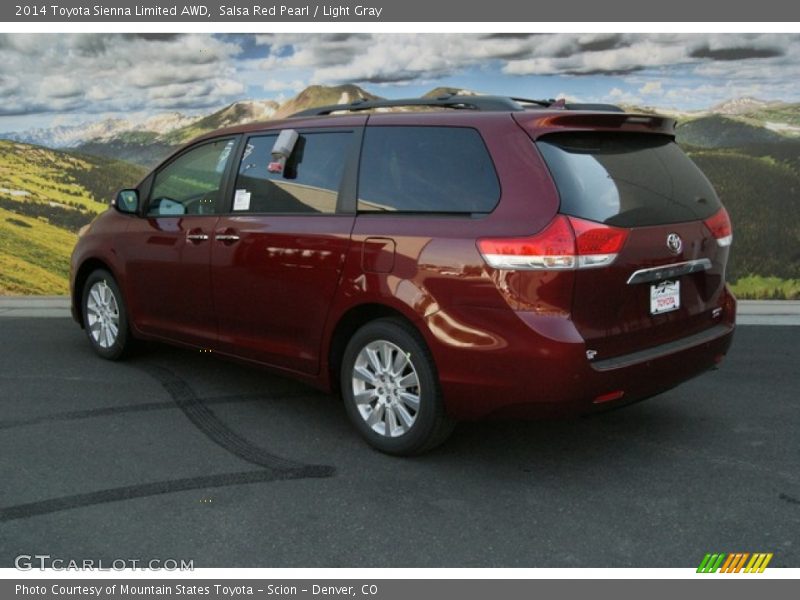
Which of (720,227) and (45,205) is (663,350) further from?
(45,205)

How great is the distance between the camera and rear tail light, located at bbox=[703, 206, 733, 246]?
4411mm

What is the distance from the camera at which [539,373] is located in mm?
3775

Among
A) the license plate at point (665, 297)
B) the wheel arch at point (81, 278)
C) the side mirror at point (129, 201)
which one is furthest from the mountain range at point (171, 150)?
the license plate at point (665, 297)

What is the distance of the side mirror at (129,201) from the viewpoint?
6.00 meters

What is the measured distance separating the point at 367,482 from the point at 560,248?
1.41 metres

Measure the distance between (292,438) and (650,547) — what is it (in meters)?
2.06

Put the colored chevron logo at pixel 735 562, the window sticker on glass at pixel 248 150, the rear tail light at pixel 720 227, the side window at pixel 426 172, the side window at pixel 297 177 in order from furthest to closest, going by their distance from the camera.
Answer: the window sticker on glass at pixel 248 150, the side window at pixel 297 177, the rear tail light at pixel 720 227, the side window at pixel 426 172, the colored chevron logo at pixel 735 562

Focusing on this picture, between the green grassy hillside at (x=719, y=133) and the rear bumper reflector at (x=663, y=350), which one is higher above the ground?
the green grassy hillside at (x=719, y=133)

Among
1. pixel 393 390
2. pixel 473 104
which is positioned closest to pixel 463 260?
pixel 393 390

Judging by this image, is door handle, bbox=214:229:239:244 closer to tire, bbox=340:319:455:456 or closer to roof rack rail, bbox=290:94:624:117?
roof rack rail, bbox=290:94:624:117

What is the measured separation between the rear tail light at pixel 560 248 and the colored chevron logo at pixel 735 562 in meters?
1.29

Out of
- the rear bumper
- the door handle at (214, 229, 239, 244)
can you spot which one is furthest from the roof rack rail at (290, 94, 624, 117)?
the rear bumper

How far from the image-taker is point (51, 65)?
10.9 metres

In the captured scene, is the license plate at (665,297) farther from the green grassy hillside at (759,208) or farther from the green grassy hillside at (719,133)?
the green grassy hillside at (719,133)
